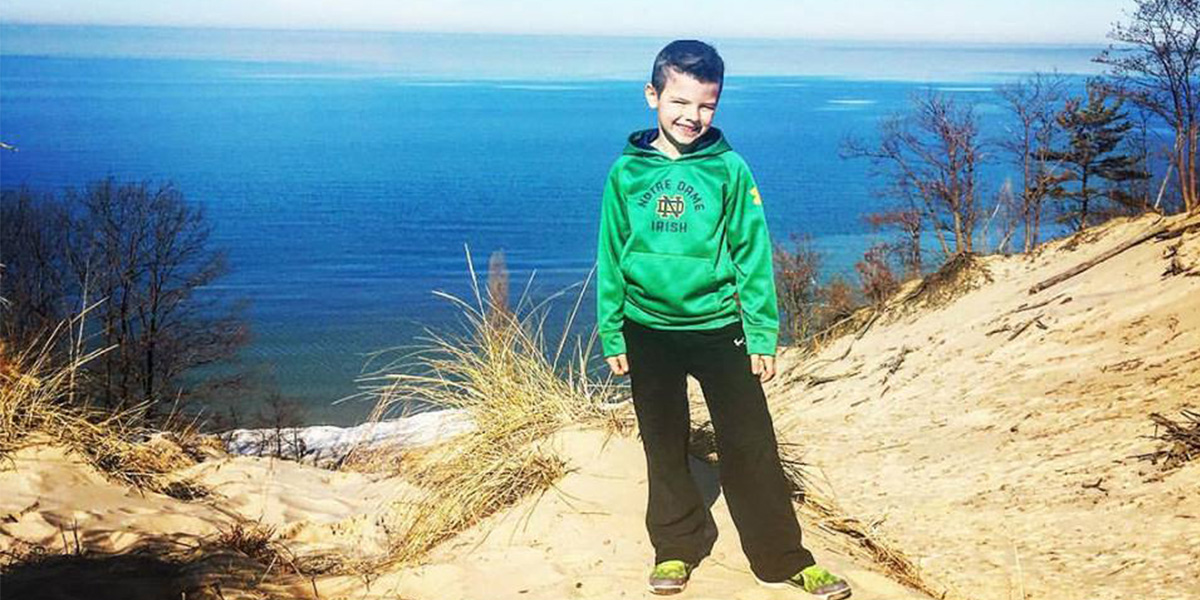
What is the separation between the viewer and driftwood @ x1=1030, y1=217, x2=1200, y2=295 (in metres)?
8.90

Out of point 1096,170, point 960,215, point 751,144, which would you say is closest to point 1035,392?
point 960,215

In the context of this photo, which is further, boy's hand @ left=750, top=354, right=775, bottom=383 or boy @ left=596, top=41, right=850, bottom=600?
boy's hand @ left=750, top=354, right=775, bottom=383

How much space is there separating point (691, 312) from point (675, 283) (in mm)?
102

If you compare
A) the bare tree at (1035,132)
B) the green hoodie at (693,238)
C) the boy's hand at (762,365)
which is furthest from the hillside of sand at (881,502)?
the bare tree at (1035,132)

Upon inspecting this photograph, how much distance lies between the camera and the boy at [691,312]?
134 inches

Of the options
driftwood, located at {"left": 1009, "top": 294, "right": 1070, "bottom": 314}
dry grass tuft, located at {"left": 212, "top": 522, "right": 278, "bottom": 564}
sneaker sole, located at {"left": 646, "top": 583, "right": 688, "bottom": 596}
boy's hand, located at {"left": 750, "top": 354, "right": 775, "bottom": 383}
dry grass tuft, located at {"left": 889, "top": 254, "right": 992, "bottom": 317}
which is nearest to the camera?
boy's hand, located at {"left": 750, "top": 354, "right": 775, "bottom": 383}

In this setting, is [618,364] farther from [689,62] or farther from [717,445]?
[689,62]

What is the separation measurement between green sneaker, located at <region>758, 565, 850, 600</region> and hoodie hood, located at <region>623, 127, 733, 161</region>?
4.51ft

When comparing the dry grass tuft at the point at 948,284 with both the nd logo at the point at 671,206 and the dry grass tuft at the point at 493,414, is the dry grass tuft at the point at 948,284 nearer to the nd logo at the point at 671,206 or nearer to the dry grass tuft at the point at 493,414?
the dry grass tuft at the point at 493,414

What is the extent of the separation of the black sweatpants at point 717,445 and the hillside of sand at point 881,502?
176mm

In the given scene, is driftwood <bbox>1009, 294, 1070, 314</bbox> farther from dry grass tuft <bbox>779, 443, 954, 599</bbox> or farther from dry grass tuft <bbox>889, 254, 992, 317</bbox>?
dry grass tuft <bbox>779, 443, 954, 599</bbox>

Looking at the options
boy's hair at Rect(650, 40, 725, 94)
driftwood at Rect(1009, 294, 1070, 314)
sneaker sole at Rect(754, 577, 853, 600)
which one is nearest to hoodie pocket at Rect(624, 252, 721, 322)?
boy's hair at Rect(650, 40, 725, 94)

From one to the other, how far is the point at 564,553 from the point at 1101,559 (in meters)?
2.38

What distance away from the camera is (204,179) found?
121625 millimetres
